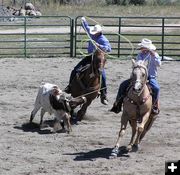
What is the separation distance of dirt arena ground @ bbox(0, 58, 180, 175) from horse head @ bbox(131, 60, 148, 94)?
98cm

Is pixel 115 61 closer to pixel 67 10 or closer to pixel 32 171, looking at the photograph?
pixel 32 171

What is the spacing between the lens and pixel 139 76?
8078 mm

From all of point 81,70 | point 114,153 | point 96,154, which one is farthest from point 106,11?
point 114,153

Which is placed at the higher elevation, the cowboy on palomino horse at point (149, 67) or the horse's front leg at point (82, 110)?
the cowboy on palomino horse at point (149, 67)

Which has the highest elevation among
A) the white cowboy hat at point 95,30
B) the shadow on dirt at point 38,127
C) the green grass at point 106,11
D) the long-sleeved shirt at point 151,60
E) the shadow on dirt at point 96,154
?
the white cowboy hat at point 95,30

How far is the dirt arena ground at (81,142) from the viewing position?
26.2 feet

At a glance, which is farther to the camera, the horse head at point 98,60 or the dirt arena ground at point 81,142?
the horse head at point 98,60

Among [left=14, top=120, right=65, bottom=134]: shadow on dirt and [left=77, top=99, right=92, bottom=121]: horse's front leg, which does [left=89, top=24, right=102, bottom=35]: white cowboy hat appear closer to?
[left=77, top=99, right=92, bottom=121]: horse's front leg

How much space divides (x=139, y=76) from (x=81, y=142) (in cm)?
177

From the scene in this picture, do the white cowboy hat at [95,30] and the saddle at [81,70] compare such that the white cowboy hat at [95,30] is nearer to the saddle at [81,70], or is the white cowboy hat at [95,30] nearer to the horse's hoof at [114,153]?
the saddle at [81,70]

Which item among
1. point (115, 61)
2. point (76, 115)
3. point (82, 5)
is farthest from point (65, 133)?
point (82, 5)

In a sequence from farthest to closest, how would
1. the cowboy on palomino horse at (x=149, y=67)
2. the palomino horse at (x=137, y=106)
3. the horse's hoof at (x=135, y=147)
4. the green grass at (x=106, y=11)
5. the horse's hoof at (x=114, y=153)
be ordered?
1. the green grass at (x=106, y=11)
2. the horse's hoof at (x=135, y=147)
3. the cowboy on palomino horse at (x=149, y=67)
4. the horse's hoof at (x=114, y=153)
5. the palomino horse at (x=137, y=106)

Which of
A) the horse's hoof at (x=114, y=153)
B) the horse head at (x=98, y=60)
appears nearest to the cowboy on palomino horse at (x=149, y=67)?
the horse's hoof at (x=114, y=153)

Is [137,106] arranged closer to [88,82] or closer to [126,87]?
[126,87]
